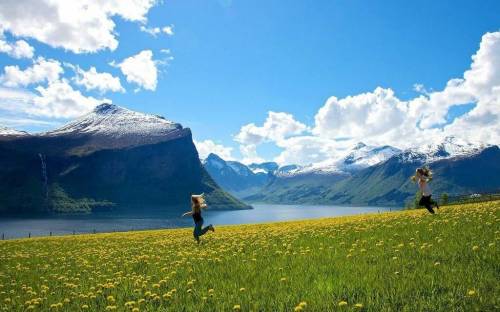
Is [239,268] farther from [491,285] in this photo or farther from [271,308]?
[491,285]

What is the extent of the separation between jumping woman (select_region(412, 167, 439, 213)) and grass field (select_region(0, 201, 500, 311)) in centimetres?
756

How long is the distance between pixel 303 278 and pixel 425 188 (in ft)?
57.5

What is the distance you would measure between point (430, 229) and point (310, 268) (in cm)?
697

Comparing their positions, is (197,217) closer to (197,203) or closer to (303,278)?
(197,203)

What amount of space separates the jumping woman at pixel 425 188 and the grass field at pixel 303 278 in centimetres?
756

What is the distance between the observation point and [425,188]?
2528 cm

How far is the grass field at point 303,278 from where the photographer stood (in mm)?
8219

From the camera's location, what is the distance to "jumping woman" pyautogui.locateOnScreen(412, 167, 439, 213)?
24.2 meters

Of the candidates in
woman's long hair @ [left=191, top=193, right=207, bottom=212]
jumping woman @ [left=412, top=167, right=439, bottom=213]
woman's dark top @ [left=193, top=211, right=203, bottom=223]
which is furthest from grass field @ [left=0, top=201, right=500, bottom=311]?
jumping woman @ [left=412, top=167, right=439, bottom=213]

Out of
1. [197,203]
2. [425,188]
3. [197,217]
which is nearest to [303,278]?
[197,217]

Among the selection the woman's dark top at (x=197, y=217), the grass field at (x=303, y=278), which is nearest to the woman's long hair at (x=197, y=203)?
the woman's dark top at (x=197, y=217)

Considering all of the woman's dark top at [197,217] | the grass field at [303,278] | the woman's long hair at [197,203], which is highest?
the woman's long hair at [197,203]

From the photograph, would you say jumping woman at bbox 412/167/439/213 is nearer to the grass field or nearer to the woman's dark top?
the grass field

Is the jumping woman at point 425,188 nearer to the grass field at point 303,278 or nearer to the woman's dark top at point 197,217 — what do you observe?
the grass field at point 303,278
